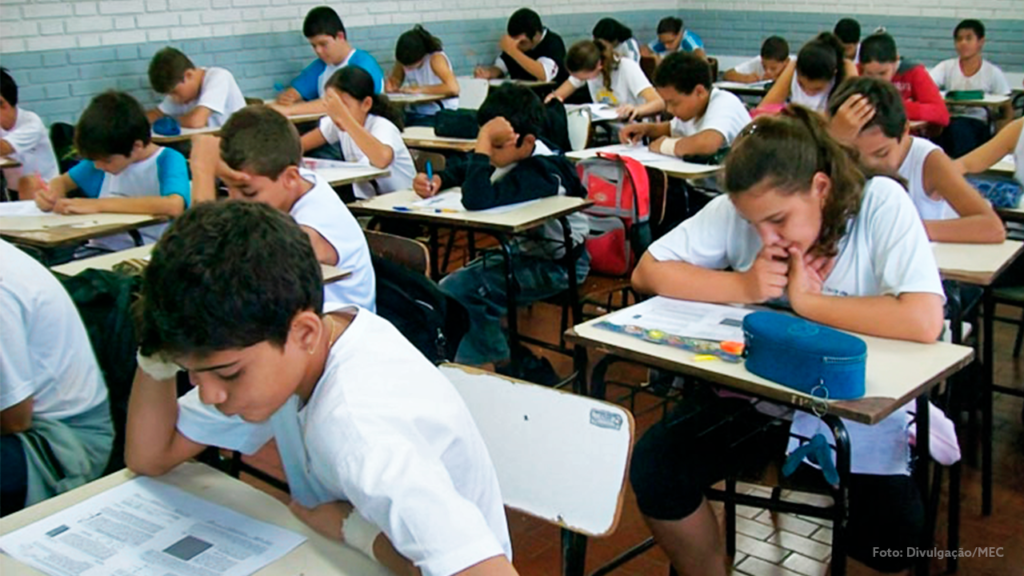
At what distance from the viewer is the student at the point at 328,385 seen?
1.09 metres

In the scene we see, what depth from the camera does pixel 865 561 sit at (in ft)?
6.68

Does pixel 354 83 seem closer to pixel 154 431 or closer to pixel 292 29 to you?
pixel 292 29

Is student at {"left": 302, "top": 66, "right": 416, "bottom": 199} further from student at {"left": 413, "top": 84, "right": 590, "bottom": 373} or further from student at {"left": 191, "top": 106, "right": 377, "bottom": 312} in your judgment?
student at {"left": 191, "top": 106, "right": 377, "bottom": 312}

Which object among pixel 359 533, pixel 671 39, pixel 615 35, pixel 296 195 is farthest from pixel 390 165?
pixel 671 39

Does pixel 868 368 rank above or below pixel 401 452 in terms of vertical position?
below

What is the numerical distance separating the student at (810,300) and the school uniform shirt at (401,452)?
0.74 m

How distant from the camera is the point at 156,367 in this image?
150cm

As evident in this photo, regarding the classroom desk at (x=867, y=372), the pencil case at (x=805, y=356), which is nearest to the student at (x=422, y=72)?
the classroom desk at (x=867, y=372)

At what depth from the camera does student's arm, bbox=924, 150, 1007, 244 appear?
8.81 feet

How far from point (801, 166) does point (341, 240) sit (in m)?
1.28

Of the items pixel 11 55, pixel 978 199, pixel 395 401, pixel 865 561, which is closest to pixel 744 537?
pixel 865 561

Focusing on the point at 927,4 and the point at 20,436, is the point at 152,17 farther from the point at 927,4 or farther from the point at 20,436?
the point at 927,4

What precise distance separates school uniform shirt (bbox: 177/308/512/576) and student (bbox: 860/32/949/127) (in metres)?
5.13

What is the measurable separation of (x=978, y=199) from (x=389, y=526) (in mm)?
2255
